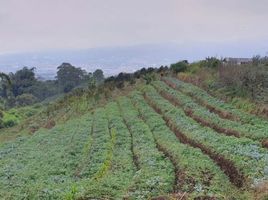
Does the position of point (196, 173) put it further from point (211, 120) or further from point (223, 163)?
point (211, 120)

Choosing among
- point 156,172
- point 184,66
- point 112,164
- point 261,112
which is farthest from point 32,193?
point 184,66

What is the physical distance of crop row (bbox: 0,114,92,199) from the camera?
15750mm

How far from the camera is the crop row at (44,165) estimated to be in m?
15.8

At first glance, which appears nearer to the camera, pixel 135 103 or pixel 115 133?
pixel 115 133

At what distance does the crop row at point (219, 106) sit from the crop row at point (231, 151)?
2729 mm

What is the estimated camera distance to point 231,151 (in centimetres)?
1984

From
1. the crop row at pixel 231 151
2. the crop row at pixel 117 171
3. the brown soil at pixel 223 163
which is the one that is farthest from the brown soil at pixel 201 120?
the crop row at pixel 117 171

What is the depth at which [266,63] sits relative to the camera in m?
44.3

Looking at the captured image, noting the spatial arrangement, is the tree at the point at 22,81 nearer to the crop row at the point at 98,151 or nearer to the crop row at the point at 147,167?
the crop row at the point at 98,151

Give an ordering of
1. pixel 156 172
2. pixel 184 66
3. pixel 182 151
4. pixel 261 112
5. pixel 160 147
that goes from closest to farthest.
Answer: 1. pixel 156 172
2. pixel 182 151
3. pixel 160 147
4. pixel 261 112
5. pixel 184 66

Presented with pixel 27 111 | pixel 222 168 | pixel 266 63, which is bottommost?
pixel 27 111

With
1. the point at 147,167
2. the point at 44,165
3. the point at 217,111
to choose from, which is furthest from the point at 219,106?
the point at 147,167

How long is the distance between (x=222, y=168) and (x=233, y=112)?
45.2ft

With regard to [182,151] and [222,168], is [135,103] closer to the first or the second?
[182,151]
